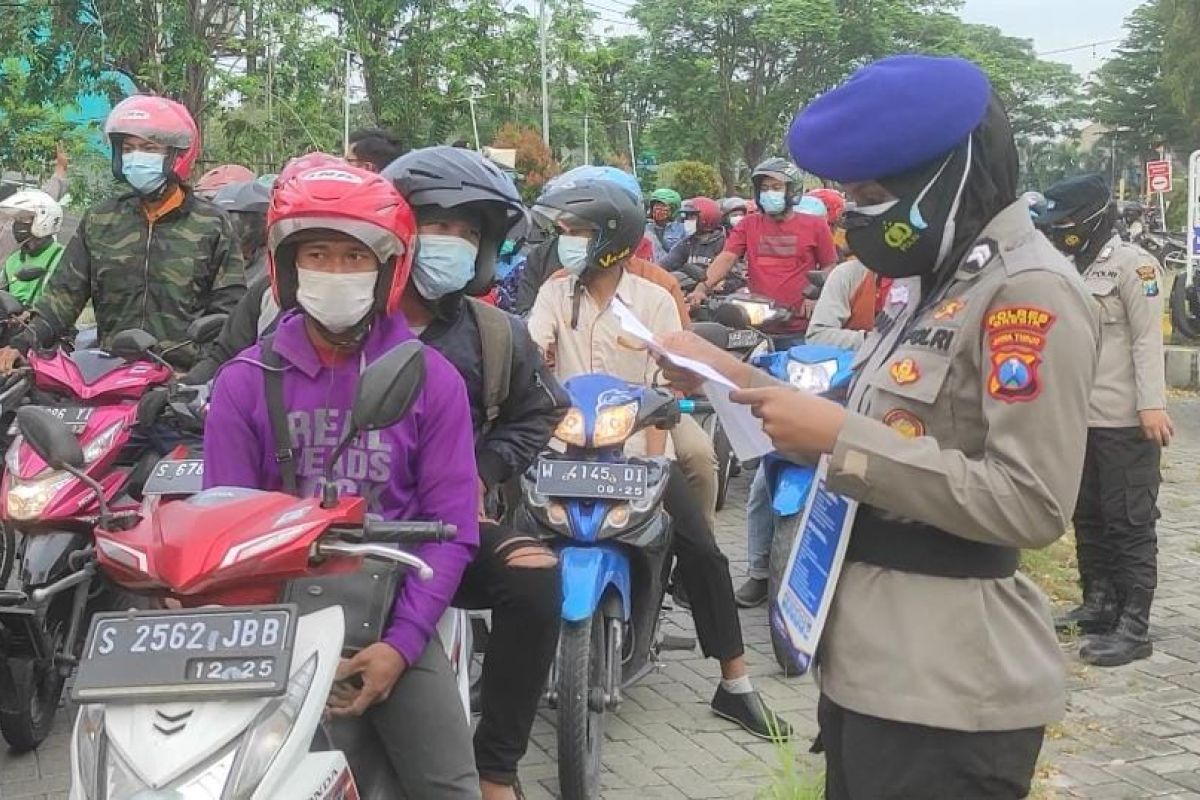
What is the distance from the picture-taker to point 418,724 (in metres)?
2.64

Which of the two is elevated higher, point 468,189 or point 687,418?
point 468,189

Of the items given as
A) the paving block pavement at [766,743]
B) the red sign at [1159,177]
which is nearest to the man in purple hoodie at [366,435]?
the paving block pavement at [766,743]

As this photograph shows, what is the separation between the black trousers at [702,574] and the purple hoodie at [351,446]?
1.77m

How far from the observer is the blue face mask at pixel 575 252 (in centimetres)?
491

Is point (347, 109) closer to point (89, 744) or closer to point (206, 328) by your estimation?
point (206, 328)

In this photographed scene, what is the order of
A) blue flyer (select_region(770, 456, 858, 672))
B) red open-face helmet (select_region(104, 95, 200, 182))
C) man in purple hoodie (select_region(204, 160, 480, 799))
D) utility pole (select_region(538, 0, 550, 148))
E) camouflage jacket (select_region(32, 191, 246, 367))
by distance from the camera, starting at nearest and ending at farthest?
1. blue flyer (select_region(770, 456, 858, 672))
2. man in purple hoodie (select_region(204, 160, 480, 799))
3. red open-face helmet (select_region(104, 95, 200, 182))
4. camouflage jacket (select_region(32, 191, 246, 367))
5. utility pole (select_region(538, 0, 550, 148))

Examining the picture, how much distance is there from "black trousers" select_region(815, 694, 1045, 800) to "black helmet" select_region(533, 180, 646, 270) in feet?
9.52

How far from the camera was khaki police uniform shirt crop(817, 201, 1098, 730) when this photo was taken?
193 cm

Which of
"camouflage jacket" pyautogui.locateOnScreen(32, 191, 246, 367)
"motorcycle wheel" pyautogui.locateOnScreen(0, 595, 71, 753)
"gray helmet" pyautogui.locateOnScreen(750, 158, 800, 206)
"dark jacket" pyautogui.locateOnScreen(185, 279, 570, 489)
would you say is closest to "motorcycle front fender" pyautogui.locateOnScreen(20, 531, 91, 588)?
"motorcycle wheel" pyautogui.locateOnScreen(0, 595, 71, 753)

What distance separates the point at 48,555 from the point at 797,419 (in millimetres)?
3144

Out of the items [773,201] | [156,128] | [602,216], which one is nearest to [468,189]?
[602,216]

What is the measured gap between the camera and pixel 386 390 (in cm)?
222

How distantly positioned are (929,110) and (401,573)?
4.44 ft

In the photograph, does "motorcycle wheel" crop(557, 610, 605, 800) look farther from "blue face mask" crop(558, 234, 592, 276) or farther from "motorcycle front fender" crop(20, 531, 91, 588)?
"motorcycle front fender" crop(20, 531, 91, 588)
